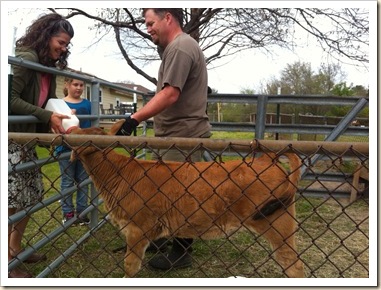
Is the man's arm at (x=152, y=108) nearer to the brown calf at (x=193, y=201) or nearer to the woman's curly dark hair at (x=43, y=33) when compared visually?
the brown calf at (x=193, y=201)

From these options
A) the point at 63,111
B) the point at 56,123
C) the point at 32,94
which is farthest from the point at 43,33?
the point at 56,123

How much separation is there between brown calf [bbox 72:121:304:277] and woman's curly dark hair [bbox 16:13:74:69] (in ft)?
3.44

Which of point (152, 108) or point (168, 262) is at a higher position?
point (152, 108)

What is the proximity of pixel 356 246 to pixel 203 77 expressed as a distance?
3213mm

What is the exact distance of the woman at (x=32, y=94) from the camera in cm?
282

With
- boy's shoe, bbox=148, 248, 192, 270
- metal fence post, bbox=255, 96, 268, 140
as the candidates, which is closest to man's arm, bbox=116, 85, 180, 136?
boy's shoe, bbox=148, 248, 192, 270

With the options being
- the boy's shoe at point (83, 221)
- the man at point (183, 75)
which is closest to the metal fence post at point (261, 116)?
the man at point (183, 75)

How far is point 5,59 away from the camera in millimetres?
2279

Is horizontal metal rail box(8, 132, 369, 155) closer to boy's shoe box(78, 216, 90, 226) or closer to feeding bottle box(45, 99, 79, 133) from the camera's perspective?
feeding bottle box(45, 99, 79, 133)

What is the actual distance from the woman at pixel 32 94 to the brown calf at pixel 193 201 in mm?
553

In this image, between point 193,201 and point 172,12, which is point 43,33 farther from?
point 193,201

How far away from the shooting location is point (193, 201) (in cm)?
307

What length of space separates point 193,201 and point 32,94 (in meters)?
1.66

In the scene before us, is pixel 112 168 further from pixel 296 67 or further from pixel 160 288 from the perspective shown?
pixel 296 67
